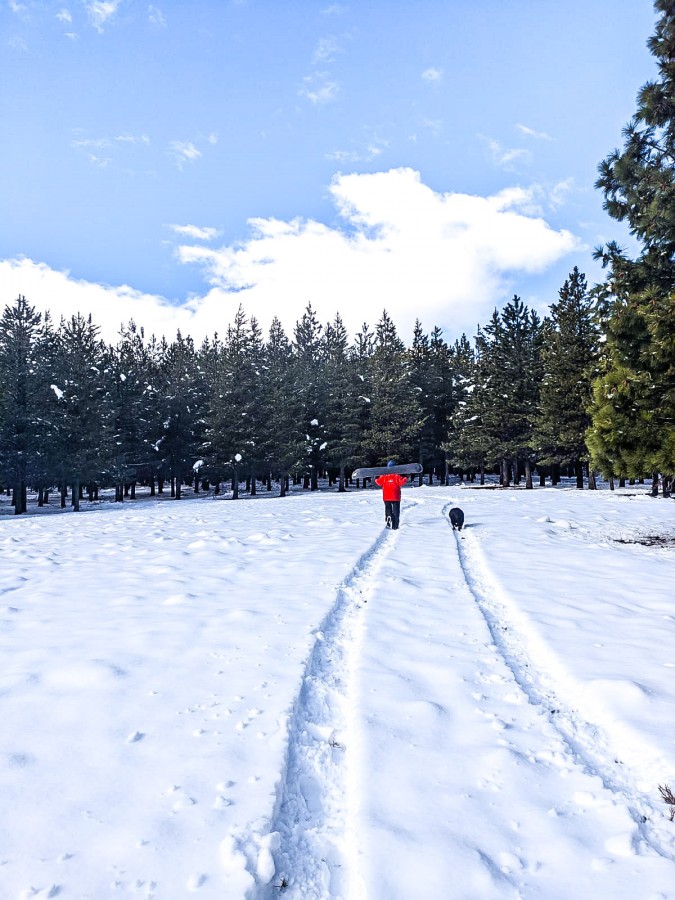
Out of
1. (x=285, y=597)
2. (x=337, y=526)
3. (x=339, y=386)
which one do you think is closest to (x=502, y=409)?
(x=339, y=386)

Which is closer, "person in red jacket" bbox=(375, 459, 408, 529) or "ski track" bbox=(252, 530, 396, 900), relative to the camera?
"ski track" bbox=(252, 530, 396, 900)

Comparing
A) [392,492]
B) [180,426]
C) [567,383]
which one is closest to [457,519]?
[392,492]

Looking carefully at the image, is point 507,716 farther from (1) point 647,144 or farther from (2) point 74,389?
(2) point 74,389

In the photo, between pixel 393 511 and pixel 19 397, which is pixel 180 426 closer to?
pixel 19 397

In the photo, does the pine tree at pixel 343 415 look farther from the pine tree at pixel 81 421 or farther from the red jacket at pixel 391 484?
the red jacket at pixel 391 484

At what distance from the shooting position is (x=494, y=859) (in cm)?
265

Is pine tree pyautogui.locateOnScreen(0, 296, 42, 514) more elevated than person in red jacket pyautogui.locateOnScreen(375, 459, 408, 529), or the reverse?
pine tree pyautogui.locateOnScreen(0, 296, 42, 514)

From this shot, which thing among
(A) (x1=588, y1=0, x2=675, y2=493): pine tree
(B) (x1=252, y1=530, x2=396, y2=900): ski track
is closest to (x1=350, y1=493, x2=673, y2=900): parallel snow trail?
(B) (x1=252, y1=530, x2=396, y2=900): ski track

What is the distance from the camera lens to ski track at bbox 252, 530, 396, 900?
2559mm

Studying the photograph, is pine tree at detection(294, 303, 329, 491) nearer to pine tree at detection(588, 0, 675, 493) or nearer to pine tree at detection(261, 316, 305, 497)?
pine tree at detection(261, 316, 305, 497)

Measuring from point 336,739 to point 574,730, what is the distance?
1920 millimetres

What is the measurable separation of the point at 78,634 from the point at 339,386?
136 ft

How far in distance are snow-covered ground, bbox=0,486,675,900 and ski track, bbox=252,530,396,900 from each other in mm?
14

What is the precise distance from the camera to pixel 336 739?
3.83m
